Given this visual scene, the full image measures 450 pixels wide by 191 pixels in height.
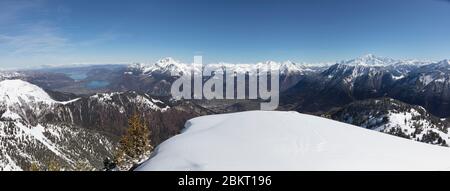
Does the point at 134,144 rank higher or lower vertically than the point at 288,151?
lower

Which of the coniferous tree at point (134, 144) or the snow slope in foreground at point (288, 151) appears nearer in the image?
the snow slope in foreground at point (288, 151)

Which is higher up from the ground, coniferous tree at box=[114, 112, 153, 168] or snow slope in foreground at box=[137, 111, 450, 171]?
snow slope in foreground at box=[137, 111, 450, 171]

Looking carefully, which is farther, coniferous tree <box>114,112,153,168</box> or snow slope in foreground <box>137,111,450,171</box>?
coniferous tree <box>114,112,153,168</box>

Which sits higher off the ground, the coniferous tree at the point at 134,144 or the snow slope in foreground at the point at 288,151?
the snow slope in foreground at the point at 288,151

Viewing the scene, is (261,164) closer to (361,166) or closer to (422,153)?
(361,166)

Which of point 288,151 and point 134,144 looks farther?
point 134,144
